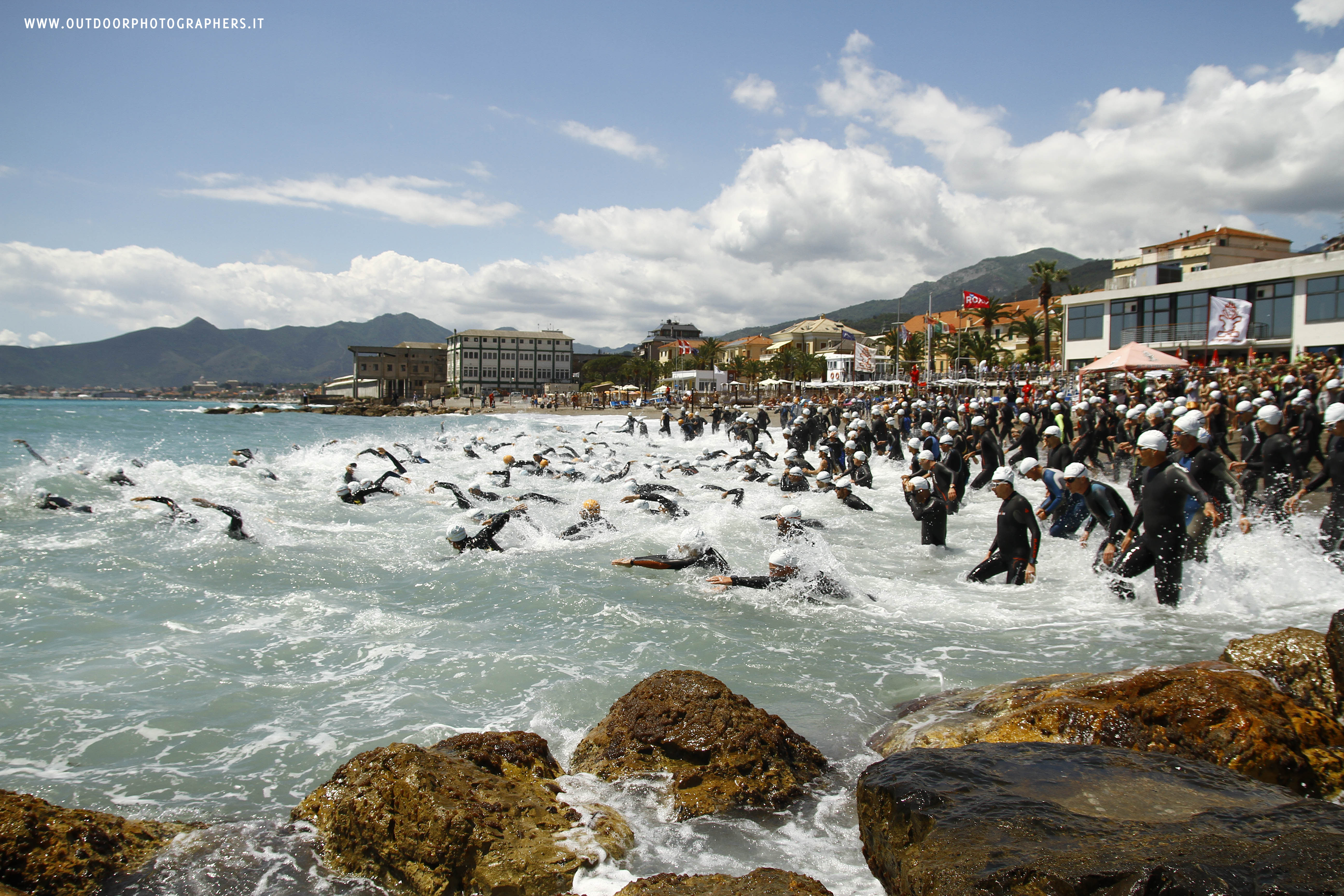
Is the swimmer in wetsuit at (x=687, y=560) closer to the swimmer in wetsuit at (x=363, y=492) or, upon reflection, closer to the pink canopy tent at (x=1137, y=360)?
the swimmer in wetsuit at (x=363, y=492)

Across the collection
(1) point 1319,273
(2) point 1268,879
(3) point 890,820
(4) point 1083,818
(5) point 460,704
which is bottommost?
(5) point 460,704

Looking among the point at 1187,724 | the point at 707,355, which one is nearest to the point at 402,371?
Result: the point at 707,355

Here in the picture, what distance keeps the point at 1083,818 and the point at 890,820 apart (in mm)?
711

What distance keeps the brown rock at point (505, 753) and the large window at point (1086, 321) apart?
Answer: 152 ft

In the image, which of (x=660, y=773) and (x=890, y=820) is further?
(x=660, y=773)

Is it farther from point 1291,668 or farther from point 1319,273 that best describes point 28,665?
point 1319,273

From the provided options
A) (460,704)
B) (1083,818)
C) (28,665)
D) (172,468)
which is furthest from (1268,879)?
(172,468)

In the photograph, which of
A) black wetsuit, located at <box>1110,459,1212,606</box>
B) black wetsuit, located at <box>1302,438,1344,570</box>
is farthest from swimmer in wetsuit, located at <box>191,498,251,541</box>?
black wetsuit, located at <box>1302,438,1344,570</box>

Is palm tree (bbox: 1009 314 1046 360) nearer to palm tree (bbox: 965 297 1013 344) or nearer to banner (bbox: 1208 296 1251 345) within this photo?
palm tree (bbox: 965 297 1013 344)

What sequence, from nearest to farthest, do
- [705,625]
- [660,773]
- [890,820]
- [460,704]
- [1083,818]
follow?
1. [1083,818]
2. [890,820]
3. [660,773]
4. [460,704]
5. [705,625]

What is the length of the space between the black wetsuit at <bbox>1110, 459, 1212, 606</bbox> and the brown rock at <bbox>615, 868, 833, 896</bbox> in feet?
18.5

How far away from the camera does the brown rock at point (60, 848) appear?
301 cm

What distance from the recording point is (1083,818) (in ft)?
8.47

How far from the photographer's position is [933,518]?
34.3 ft
